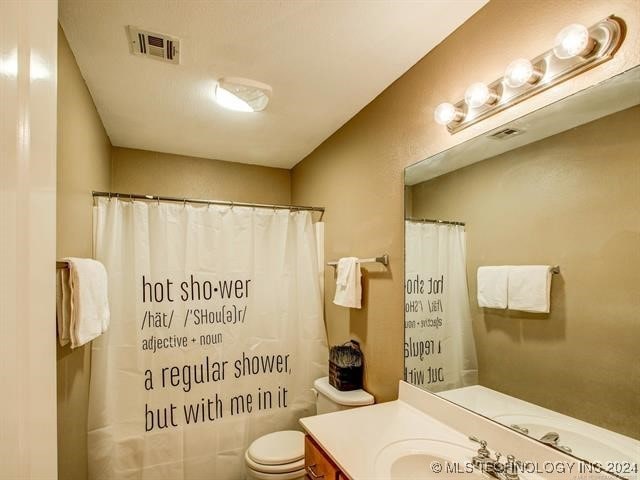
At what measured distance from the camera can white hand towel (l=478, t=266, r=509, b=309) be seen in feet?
4.03

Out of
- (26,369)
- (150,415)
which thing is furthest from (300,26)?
(150,415)

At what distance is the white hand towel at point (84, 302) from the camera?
1.26 metres

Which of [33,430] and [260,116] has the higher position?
[260,116]

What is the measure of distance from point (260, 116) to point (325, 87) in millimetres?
530

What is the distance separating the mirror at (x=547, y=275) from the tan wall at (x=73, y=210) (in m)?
1.50

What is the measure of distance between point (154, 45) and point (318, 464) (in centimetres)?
184

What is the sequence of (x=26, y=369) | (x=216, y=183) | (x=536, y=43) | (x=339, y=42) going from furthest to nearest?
(x=216, y=183) → (x=339, y=42) → (x=536, y=43) → (x=26, y=369)

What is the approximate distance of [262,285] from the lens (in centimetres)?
231

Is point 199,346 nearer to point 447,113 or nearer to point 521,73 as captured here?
point 447,113

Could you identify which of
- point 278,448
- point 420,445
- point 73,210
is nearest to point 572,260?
point 420,445

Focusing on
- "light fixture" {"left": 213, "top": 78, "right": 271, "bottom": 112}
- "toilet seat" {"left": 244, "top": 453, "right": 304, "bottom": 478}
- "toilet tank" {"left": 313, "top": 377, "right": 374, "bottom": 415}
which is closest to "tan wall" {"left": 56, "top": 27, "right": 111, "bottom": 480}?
"light fixture" {"left": 213, "top": 78, "right": 271, "bottom": 112}

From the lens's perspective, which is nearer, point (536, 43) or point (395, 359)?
point (536, 43)

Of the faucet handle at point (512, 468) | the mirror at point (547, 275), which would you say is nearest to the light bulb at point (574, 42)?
the mirror at point (547, 275)

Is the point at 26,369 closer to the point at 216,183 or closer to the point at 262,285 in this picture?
the point at 262,285
